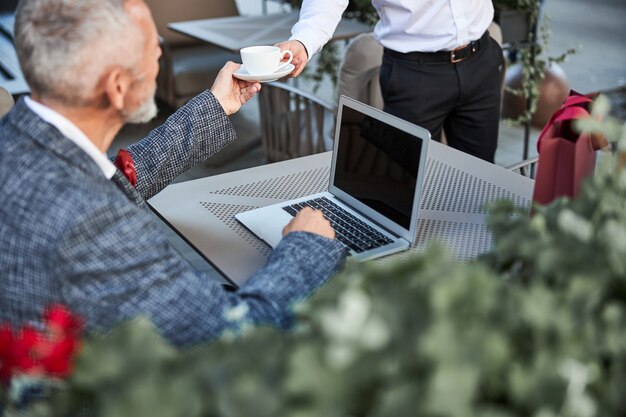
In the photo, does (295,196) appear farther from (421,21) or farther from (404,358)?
(404,358)

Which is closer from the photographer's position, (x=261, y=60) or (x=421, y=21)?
(x=261, y=60)

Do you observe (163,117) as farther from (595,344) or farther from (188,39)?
(595,344)

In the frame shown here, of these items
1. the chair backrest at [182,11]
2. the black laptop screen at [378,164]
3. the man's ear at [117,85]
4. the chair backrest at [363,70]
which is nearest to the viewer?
the man's ear at [117,85]

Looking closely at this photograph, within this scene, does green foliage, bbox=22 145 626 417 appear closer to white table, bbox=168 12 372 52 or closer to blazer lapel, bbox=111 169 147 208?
blazer lapel, bbox=111 169 147 208

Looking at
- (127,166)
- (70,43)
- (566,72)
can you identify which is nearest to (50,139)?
(70,43)

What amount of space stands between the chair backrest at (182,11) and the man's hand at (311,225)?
3.32m

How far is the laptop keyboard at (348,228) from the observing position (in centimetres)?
158

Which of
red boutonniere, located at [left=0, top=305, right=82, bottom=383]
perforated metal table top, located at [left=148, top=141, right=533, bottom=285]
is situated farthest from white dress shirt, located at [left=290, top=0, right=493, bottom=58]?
red boutonniere, located at [left=0, top=305, right=82, bottom=383]

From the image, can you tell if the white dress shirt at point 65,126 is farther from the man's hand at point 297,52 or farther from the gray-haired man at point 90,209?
the man's hand at point 297,52

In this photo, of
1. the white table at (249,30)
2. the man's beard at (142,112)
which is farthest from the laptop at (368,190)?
the white table at (249,30)

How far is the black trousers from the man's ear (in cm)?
142

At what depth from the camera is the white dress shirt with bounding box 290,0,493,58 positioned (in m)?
2.43

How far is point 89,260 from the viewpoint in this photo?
113cm

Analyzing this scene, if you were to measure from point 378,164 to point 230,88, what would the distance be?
1.67 ft
